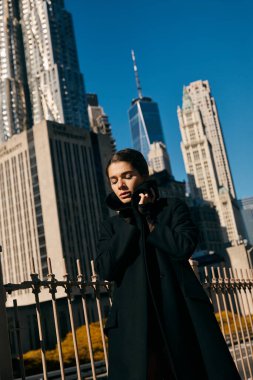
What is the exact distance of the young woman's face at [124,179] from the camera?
3.22 m

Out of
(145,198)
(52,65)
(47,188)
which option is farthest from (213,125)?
(145,198)

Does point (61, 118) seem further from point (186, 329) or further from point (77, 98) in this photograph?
point (186, 329)

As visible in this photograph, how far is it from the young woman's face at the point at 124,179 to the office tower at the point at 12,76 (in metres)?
121

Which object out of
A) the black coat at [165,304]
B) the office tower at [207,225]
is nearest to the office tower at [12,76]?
the office tower at [207,225]

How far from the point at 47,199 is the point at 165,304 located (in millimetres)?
89282

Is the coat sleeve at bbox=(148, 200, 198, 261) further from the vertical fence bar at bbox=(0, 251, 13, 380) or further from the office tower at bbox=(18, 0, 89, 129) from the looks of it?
the office tower at bbox=(18, 0, 89, 129)

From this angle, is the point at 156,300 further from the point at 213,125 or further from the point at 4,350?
the point at 213,125

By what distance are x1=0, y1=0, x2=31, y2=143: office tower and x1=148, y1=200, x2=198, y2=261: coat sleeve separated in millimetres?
121637

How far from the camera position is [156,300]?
9.32 feet

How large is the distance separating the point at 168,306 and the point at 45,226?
3498 inches

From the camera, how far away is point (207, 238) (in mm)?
131500

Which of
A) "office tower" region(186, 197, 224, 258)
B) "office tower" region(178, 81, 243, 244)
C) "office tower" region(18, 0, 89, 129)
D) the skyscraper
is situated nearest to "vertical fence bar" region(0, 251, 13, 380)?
the skyscraper

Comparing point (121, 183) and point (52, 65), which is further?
point (52, 65)

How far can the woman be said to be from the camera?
266cm
